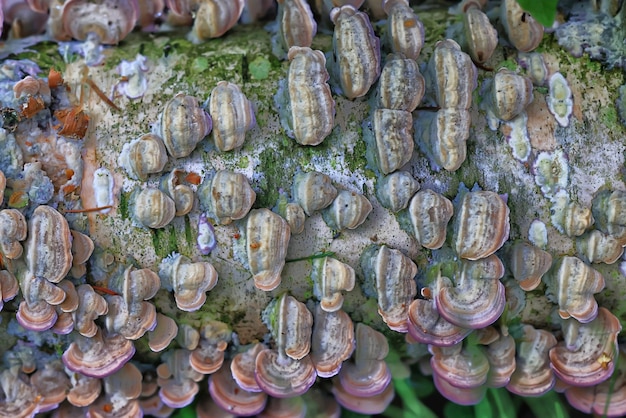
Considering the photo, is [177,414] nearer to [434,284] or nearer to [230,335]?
[230,335]

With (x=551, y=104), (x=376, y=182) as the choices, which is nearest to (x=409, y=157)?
(x=376, y=182)

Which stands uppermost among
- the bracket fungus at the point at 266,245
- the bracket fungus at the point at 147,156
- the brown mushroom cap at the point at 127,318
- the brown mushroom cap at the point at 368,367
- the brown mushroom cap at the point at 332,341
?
the bracket fungus at the point at 147,156

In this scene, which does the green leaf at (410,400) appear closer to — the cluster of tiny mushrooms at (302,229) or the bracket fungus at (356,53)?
the cluster of tiny mushrooms at (302,229)

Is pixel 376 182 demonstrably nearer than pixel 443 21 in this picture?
Yes

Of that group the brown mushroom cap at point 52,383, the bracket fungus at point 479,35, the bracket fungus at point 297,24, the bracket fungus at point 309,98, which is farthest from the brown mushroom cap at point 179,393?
the bracket fungus at point 479,35

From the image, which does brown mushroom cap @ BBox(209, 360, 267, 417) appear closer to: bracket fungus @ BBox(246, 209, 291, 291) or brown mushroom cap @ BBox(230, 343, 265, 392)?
brown mushroom cap @ BBox(230, 343, 265, 392)

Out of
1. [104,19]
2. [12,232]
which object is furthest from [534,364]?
[104,19]

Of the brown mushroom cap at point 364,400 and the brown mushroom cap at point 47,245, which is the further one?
the brown mushroom cap at point 364,400

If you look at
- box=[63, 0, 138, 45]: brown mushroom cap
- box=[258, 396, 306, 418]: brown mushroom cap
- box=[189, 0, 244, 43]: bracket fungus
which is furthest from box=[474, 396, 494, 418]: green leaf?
box=[63, 0, 138, 45]: brown mushroom cap

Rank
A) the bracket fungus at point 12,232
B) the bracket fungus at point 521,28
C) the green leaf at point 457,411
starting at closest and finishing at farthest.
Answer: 1. the bracket fungus at point 12,232
2. the bracket fungus at point 521,28
3. the green leaf at point 457,411
